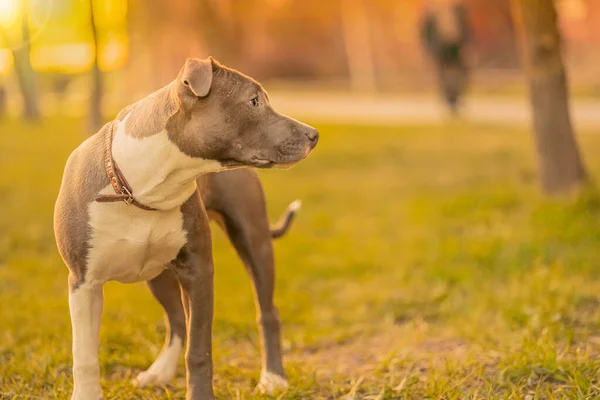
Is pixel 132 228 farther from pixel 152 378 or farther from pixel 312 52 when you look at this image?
pixel 312 52

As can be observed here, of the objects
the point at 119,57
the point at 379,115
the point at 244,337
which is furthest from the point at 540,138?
the point at 119,57

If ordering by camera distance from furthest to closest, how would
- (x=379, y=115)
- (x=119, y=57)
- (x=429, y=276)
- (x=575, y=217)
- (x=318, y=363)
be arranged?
(x=119, y=57) → (x=379, y=115) → (x=575, y=217) → (x=429, y=276) → (x=318, y=363)

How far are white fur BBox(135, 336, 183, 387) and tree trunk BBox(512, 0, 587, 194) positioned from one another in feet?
15.4

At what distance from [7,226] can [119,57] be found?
15.4 meters

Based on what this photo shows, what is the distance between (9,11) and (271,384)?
6437 millimetres

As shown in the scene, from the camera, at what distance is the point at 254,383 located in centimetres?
396

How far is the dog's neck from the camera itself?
3010 mm

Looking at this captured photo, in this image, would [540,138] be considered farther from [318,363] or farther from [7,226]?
[7,226]

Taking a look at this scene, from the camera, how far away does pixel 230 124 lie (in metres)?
3.02

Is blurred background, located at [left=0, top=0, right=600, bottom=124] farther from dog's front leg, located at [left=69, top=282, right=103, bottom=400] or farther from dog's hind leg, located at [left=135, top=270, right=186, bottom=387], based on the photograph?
dog's front leg, located at [left=69, top=282, right=103, bottom=400]

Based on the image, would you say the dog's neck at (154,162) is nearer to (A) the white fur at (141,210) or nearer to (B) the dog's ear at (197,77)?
(A) the white fur at (141,210)

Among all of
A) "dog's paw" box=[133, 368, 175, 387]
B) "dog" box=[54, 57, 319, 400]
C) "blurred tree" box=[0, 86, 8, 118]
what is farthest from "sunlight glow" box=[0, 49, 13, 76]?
"dog" box=[54, 57, 319, 400]

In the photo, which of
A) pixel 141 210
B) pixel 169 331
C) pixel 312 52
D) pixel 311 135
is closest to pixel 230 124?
pixel 311 135

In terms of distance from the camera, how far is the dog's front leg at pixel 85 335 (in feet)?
10.5
